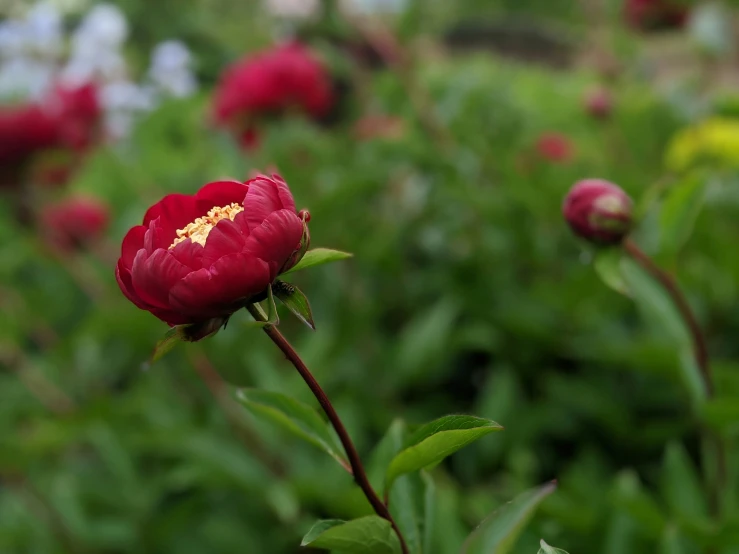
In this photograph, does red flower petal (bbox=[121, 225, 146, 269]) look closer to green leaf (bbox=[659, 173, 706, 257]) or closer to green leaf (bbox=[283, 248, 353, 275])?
green leaf (bbox=[283, 248, 353, 275])

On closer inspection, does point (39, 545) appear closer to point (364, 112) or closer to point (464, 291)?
point (464, 291)

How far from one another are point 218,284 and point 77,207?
4.32ft

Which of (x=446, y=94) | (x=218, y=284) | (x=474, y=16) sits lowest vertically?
(x=474, y=16)

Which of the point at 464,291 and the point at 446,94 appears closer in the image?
the point at 464,291

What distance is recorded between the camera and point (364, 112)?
174 cm

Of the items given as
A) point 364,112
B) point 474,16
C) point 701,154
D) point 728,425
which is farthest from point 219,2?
point 728,425

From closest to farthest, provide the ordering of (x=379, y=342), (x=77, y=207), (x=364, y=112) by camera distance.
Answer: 1. (x=379, y=342)
2. (x=77, y=207)
3. (x=364, y=112)

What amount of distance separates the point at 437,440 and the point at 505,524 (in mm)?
58

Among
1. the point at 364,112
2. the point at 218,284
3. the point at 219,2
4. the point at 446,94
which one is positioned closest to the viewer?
the point at 218,284

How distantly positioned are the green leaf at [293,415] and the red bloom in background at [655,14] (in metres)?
1.79

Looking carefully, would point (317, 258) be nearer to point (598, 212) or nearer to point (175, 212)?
point (175, 212)

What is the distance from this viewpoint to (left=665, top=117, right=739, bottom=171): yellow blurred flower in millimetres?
1170

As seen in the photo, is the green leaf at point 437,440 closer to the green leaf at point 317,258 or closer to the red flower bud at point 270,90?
the green leaf at point 317,258

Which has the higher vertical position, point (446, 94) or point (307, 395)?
point (446, 94)
